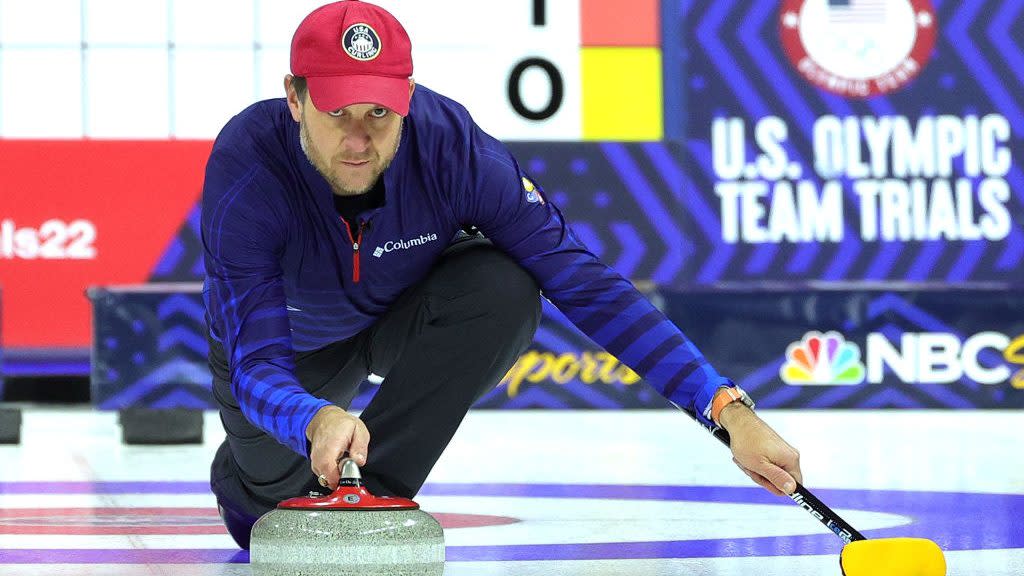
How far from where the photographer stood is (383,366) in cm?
275

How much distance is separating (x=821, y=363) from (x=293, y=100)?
Answer: 5894 millimetres

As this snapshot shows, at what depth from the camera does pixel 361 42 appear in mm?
2100

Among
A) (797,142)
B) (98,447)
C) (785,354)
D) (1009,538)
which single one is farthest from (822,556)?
(797,142)

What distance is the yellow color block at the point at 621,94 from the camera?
998 centimetres

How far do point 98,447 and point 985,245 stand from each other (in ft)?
19.7

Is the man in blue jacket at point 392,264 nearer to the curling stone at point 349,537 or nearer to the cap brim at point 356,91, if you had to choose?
the cap brim at point 356,91

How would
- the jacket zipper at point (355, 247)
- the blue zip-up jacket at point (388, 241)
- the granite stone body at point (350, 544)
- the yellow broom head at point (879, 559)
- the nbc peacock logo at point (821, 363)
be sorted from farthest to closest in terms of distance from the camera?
the nbc peacock logo at point (821, 363) → the jacket zipper at point (355, 247) → the blue zip-up jacket at point (388, 241) → the yellow broom head at point (879, 559) → the granite stone body at point (350, 544)

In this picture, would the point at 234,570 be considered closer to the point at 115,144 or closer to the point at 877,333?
the point at 877,333

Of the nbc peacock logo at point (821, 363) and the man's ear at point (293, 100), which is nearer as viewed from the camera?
the man's ear at point (293, 100)

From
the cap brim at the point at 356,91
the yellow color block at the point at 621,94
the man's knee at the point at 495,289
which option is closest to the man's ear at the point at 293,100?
the cap brim at the point at 356,91

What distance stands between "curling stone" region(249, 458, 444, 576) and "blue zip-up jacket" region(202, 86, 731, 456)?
28 centimetres

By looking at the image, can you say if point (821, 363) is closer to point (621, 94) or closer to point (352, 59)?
point (621, 94)

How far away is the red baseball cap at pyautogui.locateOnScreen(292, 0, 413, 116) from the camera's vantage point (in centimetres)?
207

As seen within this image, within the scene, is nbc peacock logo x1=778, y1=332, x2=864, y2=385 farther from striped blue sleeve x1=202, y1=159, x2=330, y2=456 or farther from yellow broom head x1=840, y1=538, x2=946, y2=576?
yellow broom head x1=840, y1=538, x2=946, y2=576
